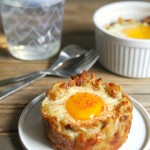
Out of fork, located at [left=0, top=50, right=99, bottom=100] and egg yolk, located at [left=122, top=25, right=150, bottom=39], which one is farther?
egg yolk, located at [left=122, top=25, right=150, bottom=39]

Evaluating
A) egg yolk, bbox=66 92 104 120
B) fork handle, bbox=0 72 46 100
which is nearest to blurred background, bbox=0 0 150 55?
fork handle, bbox=0 72 46 100

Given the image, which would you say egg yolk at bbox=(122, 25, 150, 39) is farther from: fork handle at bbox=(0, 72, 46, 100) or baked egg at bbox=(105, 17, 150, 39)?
fork handle at bbox=(0, 72, 46, 100)

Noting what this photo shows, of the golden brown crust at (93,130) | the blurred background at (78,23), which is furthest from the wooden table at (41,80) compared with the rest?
the golden brown crust at (93,130)

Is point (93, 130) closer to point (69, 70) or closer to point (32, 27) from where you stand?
point (69, 70)

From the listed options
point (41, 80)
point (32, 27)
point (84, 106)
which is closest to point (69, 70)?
point (41, 80)

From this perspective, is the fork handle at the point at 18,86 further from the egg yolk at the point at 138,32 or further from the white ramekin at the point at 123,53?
the egg yolk at the point at 138,32

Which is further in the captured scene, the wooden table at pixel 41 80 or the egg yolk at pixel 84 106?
the wooden table at pixel 41 80
